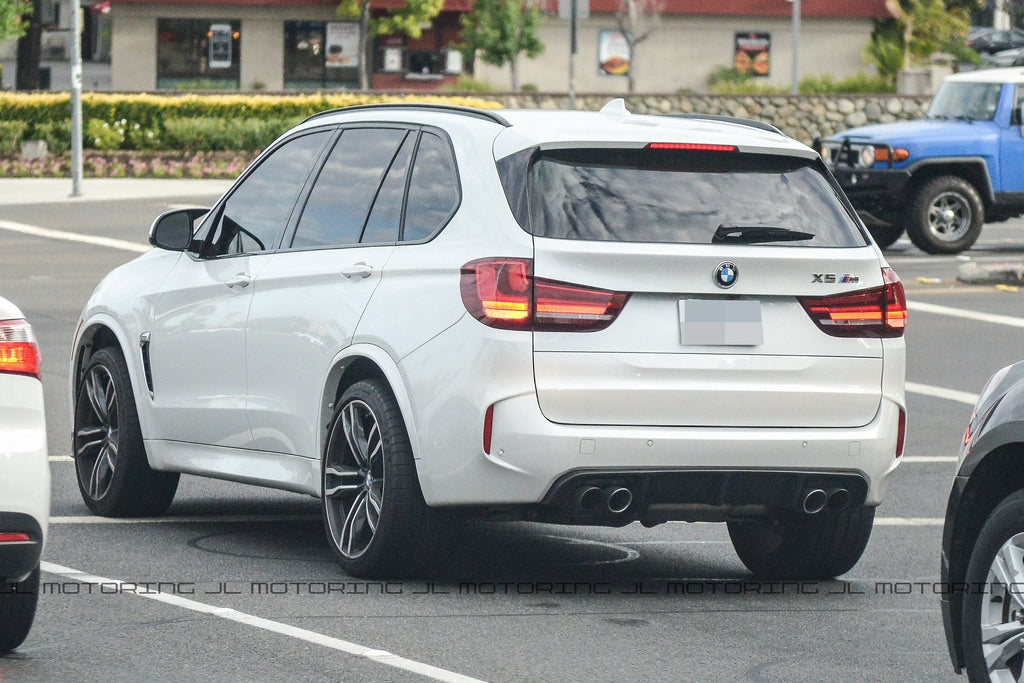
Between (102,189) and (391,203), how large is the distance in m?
24.7

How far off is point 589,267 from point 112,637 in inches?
75.6

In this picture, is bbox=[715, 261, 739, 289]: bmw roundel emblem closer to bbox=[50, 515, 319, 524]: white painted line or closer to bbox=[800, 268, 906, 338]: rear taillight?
bbox=[800, 268, 906, 338]: rear taillight

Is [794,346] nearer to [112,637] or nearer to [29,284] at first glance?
[112,637]

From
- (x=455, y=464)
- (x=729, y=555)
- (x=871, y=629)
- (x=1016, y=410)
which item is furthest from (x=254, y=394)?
(x=1016, y=410)

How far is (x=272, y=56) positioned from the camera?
57.6 m

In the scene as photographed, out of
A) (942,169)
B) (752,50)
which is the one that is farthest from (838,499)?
(752,50)

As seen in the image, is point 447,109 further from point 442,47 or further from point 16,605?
point 442,47

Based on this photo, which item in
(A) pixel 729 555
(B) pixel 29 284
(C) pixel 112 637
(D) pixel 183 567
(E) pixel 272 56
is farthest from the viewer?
(E) pixel 272 56

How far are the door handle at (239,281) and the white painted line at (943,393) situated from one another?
250 inches

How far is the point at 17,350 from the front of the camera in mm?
5473

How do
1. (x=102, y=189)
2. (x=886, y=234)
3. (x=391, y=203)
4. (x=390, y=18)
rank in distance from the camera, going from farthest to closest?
1. (x=390, y=18)
2. (x=102, y=189)
3. (x=886, y=234)
4. (x=391, y=203)

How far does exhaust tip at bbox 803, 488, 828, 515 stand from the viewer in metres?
6.66

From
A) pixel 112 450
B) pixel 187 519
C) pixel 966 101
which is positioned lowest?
pixel 187 519

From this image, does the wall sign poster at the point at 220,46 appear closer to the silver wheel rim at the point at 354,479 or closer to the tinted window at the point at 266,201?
the tinted window at the point at 266,201
